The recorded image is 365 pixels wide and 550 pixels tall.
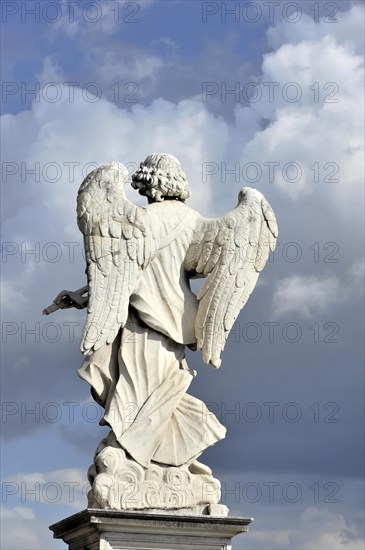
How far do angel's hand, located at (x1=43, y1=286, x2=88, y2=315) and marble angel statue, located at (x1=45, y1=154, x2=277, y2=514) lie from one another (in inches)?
0.4


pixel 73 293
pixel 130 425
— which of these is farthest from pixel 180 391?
pixel 73 293

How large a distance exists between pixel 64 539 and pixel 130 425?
1467 mm

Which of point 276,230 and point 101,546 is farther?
point 276,230

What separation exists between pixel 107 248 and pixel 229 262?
1371 millimetres

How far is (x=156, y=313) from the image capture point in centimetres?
1516

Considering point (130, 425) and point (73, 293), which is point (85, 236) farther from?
point (130, 425)

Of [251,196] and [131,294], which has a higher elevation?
[251,196]

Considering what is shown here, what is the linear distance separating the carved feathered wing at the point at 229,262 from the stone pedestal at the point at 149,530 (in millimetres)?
1752

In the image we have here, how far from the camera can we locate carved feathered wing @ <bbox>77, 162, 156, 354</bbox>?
1483 cm

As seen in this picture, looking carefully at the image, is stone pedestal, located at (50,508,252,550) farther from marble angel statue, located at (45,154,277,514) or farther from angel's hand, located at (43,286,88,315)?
angel's hand, located at (43,286,88,315)

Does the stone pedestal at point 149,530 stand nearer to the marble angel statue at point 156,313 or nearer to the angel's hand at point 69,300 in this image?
the marble angel statue at point 156,313

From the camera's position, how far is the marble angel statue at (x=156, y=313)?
14.8 meters

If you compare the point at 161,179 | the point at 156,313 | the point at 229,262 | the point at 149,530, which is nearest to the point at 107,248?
the point at 156,313

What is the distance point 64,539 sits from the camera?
596 inches
